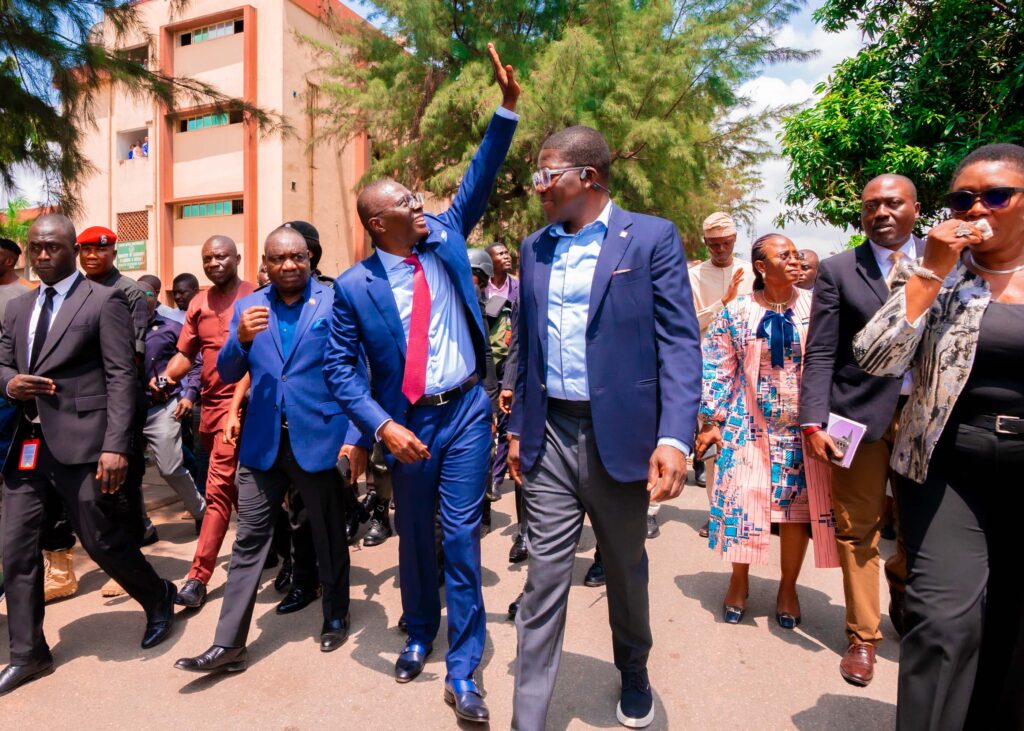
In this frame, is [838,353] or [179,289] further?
[179,289]

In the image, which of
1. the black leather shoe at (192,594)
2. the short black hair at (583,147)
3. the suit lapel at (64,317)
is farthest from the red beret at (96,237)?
the short black hair at (583,147)

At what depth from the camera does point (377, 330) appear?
124 inches

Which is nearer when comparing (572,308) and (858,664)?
(572,308)

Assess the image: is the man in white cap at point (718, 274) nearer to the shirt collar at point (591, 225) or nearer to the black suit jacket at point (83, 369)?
the shirt collar at point (591, 225)

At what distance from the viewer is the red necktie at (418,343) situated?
3.08 meters

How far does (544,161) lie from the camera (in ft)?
8.76

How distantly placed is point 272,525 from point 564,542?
5.52 feet

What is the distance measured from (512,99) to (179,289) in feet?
15.7

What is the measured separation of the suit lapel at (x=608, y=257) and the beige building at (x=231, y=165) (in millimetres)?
19866

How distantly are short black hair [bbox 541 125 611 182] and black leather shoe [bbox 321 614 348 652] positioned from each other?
261 cm

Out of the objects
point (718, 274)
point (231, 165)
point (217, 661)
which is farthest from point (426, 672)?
point (231, 165)

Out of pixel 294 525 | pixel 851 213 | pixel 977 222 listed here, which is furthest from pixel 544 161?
pixel 851 213

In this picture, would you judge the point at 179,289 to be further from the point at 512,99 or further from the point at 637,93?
the point at 637,93

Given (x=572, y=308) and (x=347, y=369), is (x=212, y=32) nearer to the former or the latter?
(x=347, y=369)
